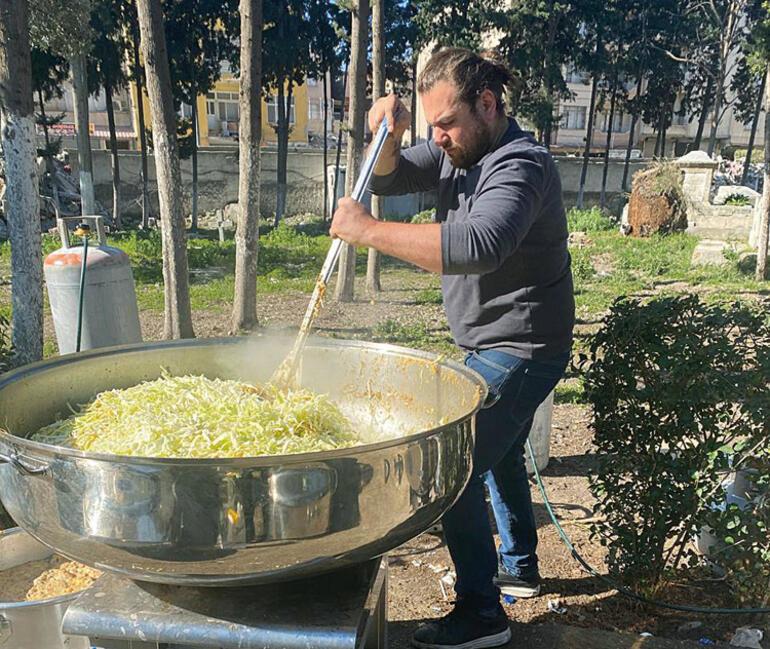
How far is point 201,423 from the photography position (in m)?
1.59

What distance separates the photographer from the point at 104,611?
145 centimetres

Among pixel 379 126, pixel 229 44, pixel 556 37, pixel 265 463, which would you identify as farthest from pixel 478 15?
pixel 265 463

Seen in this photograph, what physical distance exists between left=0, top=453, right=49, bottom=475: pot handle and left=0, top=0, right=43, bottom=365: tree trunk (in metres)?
3.49

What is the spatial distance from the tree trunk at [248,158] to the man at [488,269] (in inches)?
189

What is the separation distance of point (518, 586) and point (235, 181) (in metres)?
22.7

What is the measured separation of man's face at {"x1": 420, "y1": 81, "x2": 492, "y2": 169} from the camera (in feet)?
6.81

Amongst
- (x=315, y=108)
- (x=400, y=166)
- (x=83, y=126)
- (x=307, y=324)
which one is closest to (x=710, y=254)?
(x=400, y=166)

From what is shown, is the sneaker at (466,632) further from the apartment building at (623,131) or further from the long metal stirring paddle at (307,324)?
the apartment building at (623,131)

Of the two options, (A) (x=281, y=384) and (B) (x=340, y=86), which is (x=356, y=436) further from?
(B) (x=340, y=86)

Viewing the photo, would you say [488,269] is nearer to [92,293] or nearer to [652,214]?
[92,293]

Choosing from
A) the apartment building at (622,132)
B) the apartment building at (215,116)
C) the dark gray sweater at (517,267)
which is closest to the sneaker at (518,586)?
the dark gray sweater at (517,267)

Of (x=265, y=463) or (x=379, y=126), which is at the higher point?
(x=379, y=126)

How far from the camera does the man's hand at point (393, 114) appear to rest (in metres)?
2.38

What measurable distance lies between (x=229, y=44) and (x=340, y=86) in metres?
13.5
